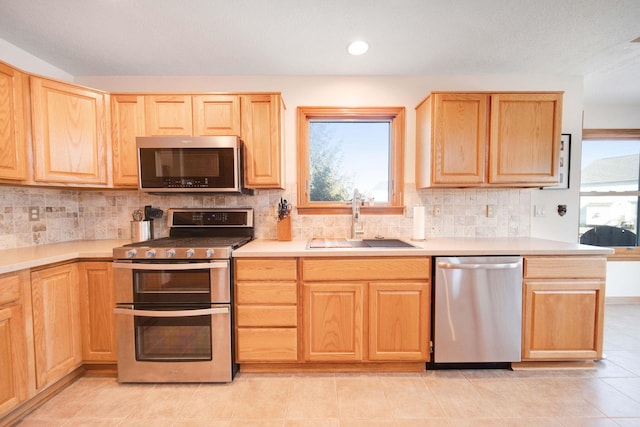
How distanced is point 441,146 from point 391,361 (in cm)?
174

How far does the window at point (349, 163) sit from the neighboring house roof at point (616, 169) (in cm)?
283

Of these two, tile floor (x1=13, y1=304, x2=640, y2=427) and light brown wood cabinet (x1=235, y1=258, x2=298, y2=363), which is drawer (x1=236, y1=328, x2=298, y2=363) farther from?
tile floor (x1=13, y1=304, x2=640, y2=427)

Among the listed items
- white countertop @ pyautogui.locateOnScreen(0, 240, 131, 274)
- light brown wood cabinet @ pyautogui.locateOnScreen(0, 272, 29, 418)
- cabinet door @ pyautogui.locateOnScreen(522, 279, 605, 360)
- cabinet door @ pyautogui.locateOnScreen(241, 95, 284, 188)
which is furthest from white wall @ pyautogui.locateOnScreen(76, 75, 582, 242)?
light brown wood cabinet @ pyautogui.locateOnScreen(0, 272, 29, 418)

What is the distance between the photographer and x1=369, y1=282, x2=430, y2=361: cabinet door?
1.94m

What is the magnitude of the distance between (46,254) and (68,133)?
0.90 meters

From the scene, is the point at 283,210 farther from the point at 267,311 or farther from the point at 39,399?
the point at 39,399

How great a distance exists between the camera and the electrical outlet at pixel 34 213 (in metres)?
2.12

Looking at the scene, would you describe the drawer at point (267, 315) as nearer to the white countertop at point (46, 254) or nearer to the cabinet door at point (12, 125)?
the white countertop at point (46, 254)

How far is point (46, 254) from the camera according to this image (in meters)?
1.79

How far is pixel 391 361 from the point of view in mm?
1986

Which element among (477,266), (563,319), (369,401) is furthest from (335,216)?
(563,319)

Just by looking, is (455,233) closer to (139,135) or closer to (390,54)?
(390,54)

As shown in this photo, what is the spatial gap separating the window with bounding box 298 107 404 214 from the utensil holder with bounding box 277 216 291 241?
24cm

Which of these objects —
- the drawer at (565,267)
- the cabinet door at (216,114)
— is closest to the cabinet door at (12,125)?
the cabinet door at (216,114)
